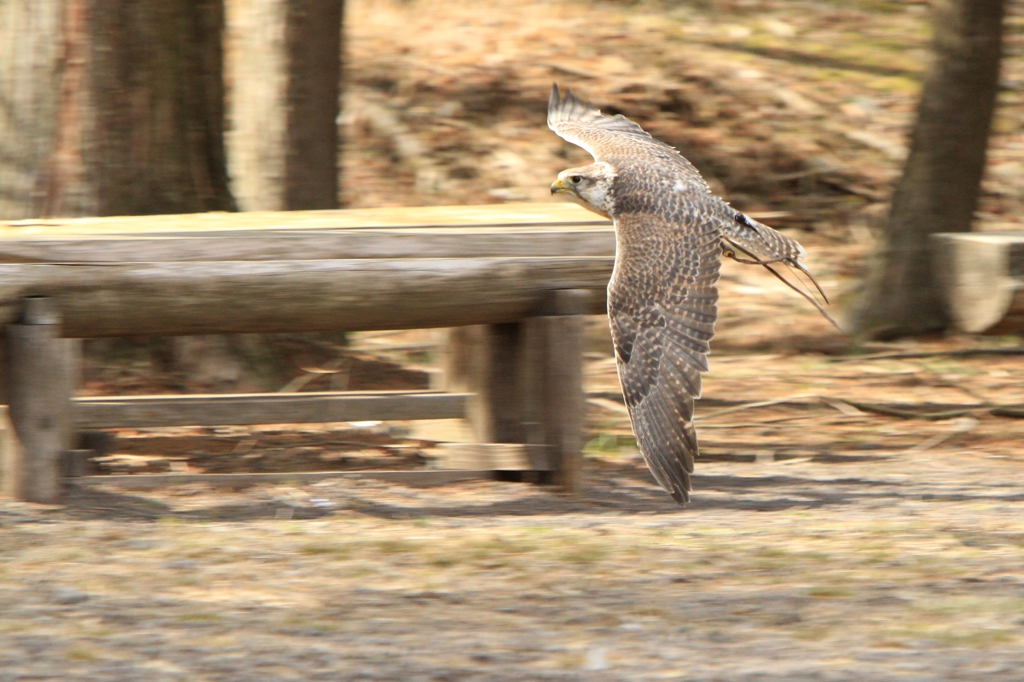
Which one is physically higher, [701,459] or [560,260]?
[560,260]

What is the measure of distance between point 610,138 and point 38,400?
2.91 metres

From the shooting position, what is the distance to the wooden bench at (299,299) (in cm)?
470

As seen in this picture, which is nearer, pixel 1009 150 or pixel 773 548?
pixel 773 548

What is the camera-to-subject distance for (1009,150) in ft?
36.1

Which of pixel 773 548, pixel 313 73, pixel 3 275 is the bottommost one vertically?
pixel 773 548

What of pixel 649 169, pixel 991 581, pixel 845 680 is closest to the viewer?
pixel 845 680

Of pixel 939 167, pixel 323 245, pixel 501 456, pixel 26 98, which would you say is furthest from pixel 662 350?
pixel 939 167

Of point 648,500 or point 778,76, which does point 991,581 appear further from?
point 778,76

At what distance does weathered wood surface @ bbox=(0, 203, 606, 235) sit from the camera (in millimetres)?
4910

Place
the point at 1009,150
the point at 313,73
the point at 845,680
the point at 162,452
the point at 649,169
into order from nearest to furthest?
the point at 845,680, the point at 649,169, the point at 162,452, the point at 313,73, the point at 1009,150

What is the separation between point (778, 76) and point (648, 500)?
7293 millimetres

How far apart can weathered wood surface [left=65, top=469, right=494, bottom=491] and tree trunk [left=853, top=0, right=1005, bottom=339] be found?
377cm

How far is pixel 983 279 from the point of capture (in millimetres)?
6207

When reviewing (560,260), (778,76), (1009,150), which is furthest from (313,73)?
(1009,150)
